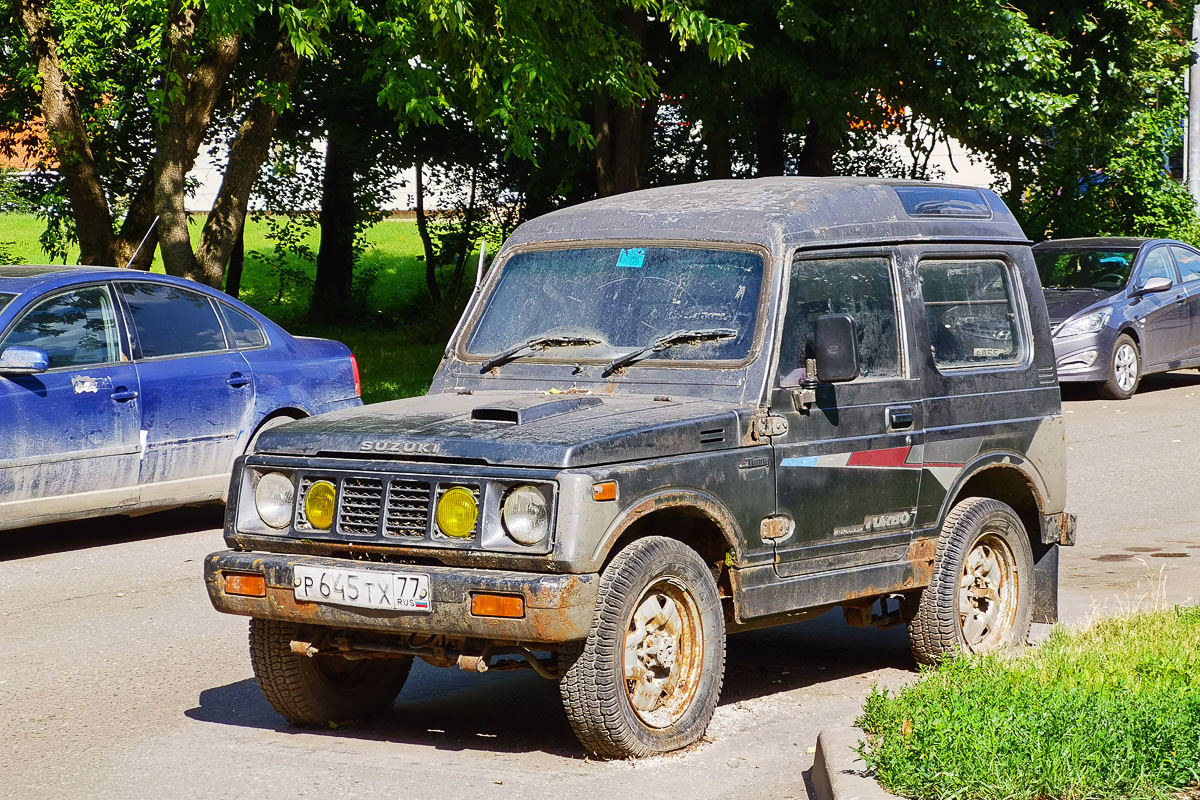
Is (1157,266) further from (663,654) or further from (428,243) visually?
(428,243)

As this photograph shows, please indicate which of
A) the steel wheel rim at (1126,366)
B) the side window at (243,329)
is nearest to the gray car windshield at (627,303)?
the side window at (243,329)

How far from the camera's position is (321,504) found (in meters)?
A: 5.52

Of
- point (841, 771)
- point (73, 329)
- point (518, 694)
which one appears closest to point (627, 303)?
point (518, 694)

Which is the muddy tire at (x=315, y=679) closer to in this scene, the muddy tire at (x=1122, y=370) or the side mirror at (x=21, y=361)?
the side mirror at (x=21, y=361)

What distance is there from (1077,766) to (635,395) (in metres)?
2.19

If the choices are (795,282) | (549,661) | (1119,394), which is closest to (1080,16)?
(1119,394)

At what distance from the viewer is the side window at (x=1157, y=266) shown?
18.6 m

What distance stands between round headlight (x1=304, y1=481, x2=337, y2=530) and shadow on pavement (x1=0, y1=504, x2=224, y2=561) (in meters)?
5.22

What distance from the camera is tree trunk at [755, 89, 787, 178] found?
2456cm

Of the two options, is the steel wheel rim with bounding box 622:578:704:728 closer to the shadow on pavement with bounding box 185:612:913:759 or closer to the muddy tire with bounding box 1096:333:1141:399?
the shadow on pavement with bounding box 185:612:913:759

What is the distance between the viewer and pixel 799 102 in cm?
2078

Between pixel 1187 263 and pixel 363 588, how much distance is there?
1629cm

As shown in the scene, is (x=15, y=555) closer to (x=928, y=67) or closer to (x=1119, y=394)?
(x=1119, y=394)

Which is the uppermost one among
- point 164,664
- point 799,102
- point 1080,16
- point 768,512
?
point 1080,16
